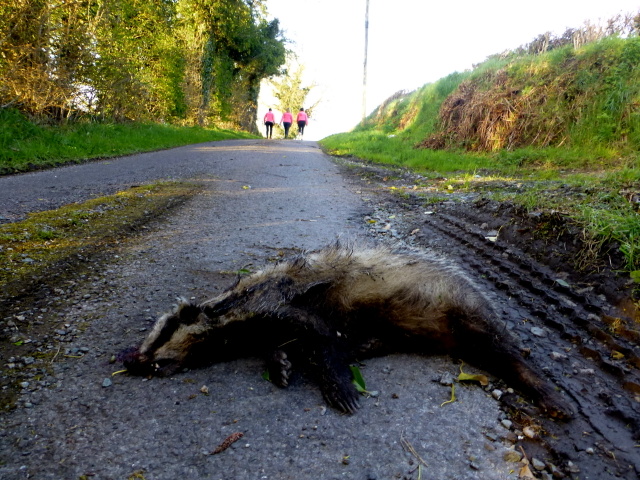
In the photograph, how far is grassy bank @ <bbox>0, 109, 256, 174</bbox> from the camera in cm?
794

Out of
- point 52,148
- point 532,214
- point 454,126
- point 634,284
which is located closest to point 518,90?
point 454,126

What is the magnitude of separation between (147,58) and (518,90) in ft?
46.7

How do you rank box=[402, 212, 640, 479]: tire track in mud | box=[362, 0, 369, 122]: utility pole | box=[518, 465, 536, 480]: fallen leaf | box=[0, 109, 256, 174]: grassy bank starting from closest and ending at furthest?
1. box=[518, 465, 536, 480]: fallen leaf
2. box=[402, 212, 640, 479]: tire track in mud
3. box=[0, 109, 256, 174]: grassy bank
4. box=[362, 0, 369, 122]: utility pole

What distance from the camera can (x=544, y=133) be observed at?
898 cm

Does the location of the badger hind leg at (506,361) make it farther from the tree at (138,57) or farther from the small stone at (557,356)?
the tree at (138,57)

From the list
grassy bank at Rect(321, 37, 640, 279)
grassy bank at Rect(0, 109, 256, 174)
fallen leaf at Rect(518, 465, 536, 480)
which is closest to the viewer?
fallen leaf at Rect(518, 465, 536, 480)

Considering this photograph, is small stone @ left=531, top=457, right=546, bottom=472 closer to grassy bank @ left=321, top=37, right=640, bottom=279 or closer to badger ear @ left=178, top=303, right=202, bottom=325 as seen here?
badger ear @ left=178, top=303, right=202, bottom=325

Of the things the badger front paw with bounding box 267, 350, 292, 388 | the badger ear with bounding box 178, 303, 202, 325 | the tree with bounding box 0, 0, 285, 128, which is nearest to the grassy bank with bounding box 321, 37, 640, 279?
the badger front paw with bounding box 267, 350, 292, 388

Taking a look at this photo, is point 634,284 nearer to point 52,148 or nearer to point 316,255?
point 316,255

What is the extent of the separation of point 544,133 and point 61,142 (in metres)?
10.7

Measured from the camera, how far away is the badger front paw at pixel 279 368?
2.21 meters

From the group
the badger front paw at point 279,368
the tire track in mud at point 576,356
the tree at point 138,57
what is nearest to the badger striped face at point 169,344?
the badger front paw at point 279,368

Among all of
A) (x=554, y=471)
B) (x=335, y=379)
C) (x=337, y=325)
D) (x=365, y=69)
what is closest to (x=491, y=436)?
(x=554, y=471)

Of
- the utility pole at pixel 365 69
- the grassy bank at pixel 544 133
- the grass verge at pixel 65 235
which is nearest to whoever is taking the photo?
the grass verge at pixel 65 235
